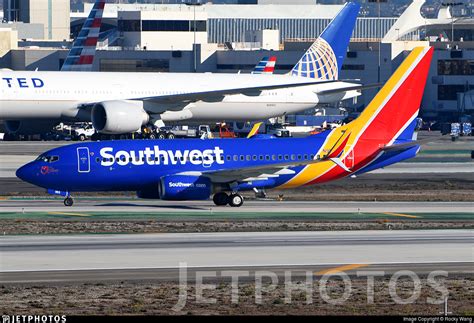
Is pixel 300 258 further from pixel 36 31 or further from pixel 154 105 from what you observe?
pixel 36 31

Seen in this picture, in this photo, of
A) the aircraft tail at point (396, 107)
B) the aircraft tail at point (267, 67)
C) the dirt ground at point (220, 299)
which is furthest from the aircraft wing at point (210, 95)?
the dirt ground at point (220, 299)

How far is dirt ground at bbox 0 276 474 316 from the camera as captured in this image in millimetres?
28047

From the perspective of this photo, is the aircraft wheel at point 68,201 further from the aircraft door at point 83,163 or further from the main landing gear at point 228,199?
the main landing gear at point 228,199

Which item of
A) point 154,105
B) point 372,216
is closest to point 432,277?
point 372,216

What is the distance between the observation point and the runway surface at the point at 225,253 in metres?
34.8

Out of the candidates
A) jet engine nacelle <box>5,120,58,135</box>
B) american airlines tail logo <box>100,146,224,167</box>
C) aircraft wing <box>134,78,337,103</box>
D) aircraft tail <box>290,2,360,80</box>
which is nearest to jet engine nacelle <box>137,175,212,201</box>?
american airlines tail logo <box>100,146,224,167</box>

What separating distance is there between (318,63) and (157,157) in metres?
55.7

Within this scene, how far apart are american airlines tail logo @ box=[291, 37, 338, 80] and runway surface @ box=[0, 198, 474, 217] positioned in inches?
1983

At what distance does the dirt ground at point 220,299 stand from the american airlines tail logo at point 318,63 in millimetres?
74399

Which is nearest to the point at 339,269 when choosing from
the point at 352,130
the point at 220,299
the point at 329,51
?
the point at 220,299

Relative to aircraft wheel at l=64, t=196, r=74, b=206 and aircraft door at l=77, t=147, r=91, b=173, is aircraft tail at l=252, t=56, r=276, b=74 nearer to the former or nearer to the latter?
aircraft door at l=77, t=147, r=91, b=173

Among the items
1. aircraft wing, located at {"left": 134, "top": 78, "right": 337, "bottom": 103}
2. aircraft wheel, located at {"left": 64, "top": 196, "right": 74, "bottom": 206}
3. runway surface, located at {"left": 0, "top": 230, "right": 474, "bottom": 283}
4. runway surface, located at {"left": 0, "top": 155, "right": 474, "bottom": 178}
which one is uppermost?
aircraft wing, located at {"left": 134, "top": 78, "right": 337, "bottom": 103}

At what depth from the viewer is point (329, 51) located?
11100 centimetres

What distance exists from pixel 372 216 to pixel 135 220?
9829 millimetres
